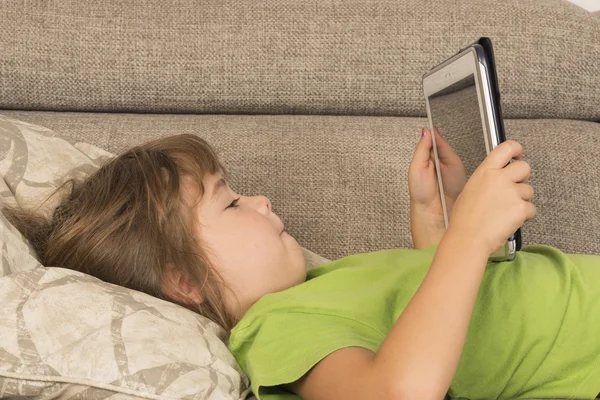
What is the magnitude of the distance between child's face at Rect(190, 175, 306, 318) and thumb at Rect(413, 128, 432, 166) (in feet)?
0.96

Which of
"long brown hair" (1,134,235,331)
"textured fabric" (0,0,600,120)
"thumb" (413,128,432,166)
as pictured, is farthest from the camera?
"textured fabric" (0,0,600,120)

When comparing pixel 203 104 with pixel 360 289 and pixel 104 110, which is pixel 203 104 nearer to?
pixel 104 110

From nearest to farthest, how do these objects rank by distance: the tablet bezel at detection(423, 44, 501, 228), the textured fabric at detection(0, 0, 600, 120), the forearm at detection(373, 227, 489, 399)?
the forearm at detection(373, 227, 489, 399)
the tablet bezel at detection(423, 44, 501, 228)
the textured fabric at detection(0, 0, 600, 120)

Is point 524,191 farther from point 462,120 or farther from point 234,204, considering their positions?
point 234,204

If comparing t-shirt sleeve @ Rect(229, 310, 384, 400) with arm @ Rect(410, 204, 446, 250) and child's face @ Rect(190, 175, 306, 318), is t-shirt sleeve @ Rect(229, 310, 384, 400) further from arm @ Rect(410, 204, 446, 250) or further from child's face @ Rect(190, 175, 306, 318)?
arm @ Rect(410, 204, 446, 250)

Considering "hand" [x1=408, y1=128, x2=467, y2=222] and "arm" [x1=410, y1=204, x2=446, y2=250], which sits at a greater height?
"hand" [x1=408, y1=128, x2=467, y2=222]

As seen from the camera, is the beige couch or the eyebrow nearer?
the eyebrow

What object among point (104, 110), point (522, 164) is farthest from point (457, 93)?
point (104, 110)

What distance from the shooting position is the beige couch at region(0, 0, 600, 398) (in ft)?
5.27

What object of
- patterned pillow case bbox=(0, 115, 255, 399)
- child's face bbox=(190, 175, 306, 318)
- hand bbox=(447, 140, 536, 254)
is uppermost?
hand bbox=(447, 140, 536, 254)

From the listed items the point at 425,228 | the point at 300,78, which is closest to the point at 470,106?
the point at 425,228

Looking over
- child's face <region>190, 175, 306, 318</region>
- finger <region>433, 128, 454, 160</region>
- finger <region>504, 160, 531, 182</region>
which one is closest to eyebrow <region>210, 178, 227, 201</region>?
child's face <region>190, 175, 306, 318</region>

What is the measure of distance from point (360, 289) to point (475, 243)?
0.24 metres

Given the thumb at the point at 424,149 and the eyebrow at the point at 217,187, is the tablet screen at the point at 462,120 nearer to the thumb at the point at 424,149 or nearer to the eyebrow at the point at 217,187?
the thumb at the point at 424,149
